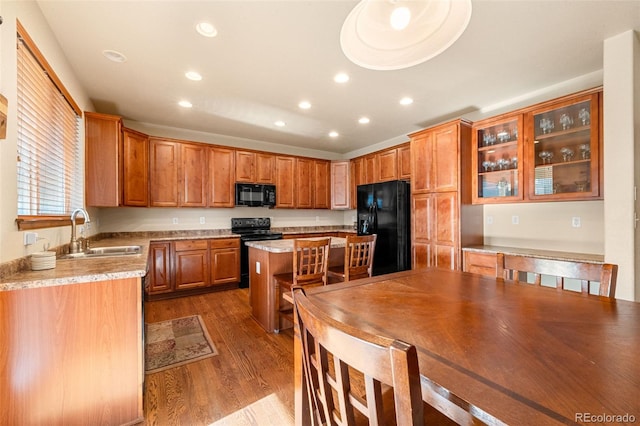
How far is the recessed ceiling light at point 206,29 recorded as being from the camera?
198cm

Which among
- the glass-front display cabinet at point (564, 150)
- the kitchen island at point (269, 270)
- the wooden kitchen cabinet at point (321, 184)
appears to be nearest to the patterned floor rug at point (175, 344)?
the kitchen island at point (269, 270)

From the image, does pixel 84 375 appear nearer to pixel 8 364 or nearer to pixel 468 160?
pixel 8 364

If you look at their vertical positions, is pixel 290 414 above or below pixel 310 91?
below

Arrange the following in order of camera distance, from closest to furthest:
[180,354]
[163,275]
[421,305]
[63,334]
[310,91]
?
[421,305], [63,334], [180,354], [310,91], [163,275]

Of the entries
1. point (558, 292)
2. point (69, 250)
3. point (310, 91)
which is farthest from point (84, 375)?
point (310, 91)

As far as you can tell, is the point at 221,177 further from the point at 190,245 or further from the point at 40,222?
the point at 40,222

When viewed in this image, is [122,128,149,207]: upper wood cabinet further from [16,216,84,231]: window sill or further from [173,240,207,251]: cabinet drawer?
[16,216,84,231]: window sill

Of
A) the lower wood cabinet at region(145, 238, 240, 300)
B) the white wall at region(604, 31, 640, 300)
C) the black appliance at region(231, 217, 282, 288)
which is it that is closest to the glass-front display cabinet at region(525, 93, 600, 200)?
the white wall at region(604, 31, 640, 300)

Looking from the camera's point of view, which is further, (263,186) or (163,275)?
(263,186)

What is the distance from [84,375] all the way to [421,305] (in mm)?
1765

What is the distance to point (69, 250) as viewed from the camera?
93.0 inches

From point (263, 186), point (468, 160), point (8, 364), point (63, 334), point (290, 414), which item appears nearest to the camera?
point (8, 364)

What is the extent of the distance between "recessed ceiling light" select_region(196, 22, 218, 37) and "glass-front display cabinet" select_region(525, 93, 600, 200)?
3093mm

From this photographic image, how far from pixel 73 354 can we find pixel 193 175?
10.5 ft
